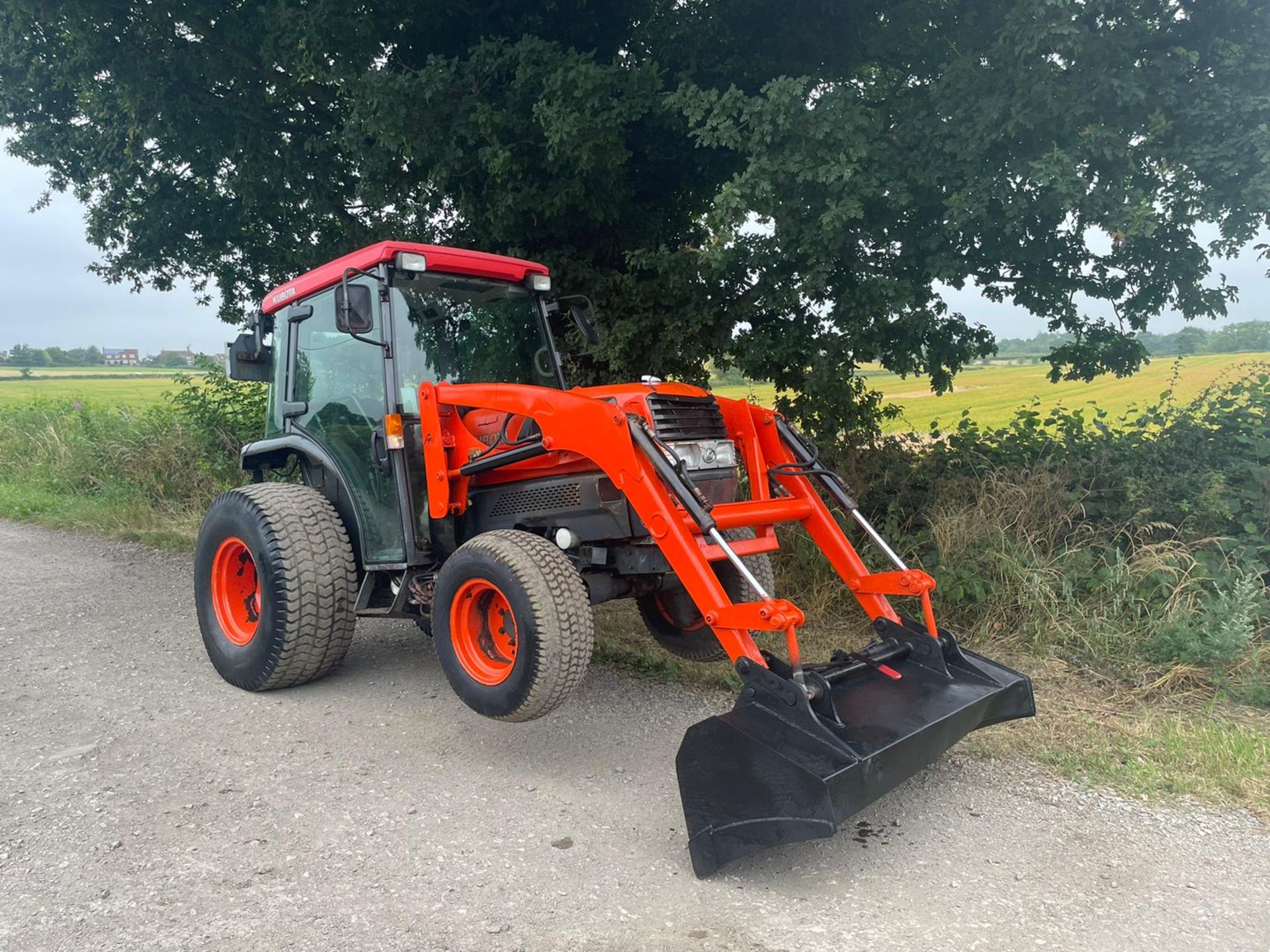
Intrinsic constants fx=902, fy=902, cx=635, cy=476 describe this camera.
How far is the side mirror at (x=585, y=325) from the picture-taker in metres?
5.34

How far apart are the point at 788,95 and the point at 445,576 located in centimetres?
341

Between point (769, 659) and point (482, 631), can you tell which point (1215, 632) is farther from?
point (482, 631)

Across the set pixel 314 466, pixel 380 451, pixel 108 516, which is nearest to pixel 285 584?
pixel 380 451

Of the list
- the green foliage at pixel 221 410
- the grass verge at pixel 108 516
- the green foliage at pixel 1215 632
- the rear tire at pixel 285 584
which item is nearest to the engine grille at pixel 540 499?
the rear tire at pixel 285 584

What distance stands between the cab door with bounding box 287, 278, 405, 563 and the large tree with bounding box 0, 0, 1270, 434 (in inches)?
81.6

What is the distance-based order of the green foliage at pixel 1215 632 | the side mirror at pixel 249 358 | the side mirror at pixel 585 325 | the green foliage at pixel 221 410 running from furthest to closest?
the green foliage at pixel 221 410
the side mirror at pixel 249 358
the side mirror at pixel 585 325
the green foliage at pixel 1215 632

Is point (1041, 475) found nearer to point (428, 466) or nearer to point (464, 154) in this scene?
point (428, 466)

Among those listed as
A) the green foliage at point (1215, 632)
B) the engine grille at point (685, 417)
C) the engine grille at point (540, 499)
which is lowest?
the green foliage at point (1215, 632)

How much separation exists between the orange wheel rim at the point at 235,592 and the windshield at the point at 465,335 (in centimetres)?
151

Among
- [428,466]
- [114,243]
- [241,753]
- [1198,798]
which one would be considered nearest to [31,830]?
[241,753]

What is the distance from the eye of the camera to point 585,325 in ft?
17.6

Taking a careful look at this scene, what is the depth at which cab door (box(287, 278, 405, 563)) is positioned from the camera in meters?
4.79

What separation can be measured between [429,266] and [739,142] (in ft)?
6.99

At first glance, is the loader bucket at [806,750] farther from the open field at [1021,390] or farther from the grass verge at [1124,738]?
the open field at [1021,390]
